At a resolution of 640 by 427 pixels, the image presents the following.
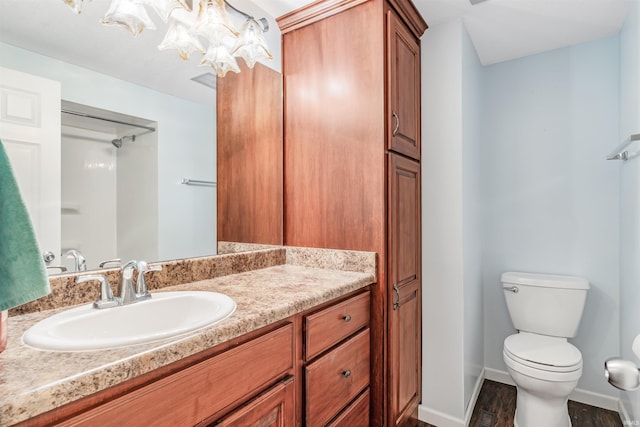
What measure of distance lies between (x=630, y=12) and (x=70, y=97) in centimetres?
266

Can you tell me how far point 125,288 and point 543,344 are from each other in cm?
214

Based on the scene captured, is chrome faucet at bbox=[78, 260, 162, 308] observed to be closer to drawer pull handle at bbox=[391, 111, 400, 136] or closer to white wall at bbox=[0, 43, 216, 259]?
white wall at bbox=[0, 43, 216, 259]

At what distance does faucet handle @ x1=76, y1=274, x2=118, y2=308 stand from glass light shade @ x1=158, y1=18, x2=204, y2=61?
902mm

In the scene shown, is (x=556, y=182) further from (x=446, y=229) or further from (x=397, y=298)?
(x=397, y=298)

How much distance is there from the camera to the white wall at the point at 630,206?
1628 mm

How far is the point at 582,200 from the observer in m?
2.19

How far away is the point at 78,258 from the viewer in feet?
3.56

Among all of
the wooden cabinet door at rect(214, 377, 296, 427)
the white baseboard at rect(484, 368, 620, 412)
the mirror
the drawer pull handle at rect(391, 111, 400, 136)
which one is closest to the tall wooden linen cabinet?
the drawer pull handle at rect(391, 111, 400, 136)

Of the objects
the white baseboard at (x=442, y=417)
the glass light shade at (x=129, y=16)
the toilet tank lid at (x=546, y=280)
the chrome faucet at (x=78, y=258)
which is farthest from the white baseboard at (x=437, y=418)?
the glass light shade at (x=129, y=16)

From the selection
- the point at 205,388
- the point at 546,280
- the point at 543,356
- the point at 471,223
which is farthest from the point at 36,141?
the point at 546,280

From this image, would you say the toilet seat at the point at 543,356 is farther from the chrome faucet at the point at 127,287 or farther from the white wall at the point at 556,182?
the chrome faucet at the point at 127,287

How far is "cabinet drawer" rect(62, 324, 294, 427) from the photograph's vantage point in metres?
0.64

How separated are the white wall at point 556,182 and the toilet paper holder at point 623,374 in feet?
6.31

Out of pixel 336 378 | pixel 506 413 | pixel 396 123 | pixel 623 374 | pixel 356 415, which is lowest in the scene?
pixel 506 413
